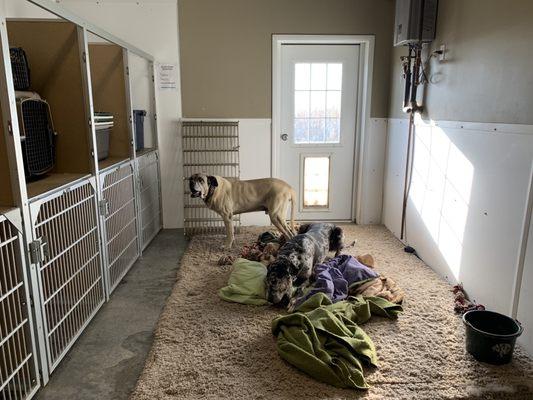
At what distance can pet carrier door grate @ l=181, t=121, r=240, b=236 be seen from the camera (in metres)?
4.31

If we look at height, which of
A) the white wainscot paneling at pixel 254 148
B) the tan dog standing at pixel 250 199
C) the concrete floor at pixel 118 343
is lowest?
the concrete floor at pixel 118 343

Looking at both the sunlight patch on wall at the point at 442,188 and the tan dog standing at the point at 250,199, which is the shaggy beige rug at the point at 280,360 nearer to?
the sunlight patch on wall at the point at 442,188

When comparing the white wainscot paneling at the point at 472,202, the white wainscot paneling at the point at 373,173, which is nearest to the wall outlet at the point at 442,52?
the white wainscot paneling at the point at 472,202

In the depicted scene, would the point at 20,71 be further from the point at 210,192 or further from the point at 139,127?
the point at 210,192

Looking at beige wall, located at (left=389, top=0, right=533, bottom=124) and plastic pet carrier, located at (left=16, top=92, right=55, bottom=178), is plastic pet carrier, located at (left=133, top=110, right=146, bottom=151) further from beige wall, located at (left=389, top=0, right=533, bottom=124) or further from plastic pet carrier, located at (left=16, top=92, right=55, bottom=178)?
beige wall, located at (left=389, top=0, right=533, bottom=124)

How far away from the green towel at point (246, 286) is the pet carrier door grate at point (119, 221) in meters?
0.83

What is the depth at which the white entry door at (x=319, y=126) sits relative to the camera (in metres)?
4.39

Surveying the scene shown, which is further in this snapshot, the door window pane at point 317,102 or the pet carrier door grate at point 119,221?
the door window pane at point 317,102

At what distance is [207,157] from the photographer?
14.4 ft

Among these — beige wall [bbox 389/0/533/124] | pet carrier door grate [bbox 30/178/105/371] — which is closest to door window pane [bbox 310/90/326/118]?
beige wall [bbox 389/0/533/124]

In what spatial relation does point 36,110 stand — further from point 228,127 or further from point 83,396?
point 228,127

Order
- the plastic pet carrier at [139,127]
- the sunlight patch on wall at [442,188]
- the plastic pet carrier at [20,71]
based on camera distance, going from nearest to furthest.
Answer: the plastic pet carrier at [20,71]
the sunlight patch on wall at [442,188]
the plastic pet carrier at [139,127]

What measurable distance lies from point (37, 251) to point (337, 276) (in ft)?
6.26

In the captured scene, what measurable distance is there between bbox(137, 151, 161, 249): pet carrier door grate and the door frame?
49.9 inches
